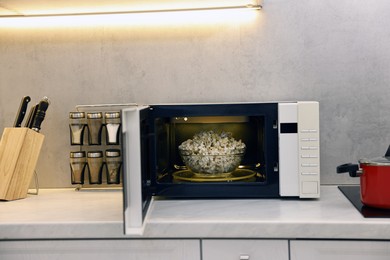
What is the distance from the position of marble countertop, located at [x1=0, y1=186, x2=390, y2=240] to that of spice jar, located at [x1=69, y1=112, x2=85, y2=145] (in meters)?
0.33

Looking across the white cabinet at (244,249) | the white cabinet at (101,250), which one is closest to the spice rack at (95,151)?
the white cabinet at (101,250)

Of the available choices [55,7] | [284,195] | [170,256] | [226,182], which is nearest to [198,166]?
[226,182]

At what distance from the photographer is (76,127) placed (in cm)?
183

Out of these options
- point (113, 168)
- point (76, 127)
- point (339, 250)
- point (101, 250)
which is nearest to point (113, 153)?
point (113, 168)

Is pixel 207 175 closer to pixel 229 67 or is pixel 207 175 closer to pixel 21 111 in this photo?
pixel 229 67

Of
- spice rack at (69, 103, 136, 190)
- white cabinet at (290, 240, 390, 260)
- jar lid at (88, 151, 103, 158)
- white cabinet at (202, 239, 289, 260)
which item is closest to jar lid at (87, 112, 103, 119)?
spice rack at (69, 103, 136, 190)

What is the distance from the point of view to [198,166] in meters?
1.70

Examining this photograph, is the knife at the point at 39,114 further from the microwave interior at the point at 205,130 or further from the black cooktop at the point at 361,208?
the black cooktop at the point at 361,208

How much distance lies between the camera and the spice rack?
182 cm

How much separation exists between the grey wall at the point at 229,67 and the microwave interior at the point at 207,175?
0.15 metres

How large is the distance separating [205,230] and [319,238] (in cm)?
29

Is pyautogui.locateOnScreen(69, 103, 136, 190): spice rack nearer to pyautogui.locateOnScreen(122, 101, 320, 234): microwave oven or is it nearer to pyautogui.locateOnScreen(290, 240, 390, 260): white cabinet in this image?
pyautogui.locateOnScreen(122, 101, 320, 234): microwave oven

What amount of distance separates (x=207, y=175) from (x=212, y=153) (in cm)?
9

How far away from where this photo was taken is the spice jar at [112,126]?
5.92 ft
